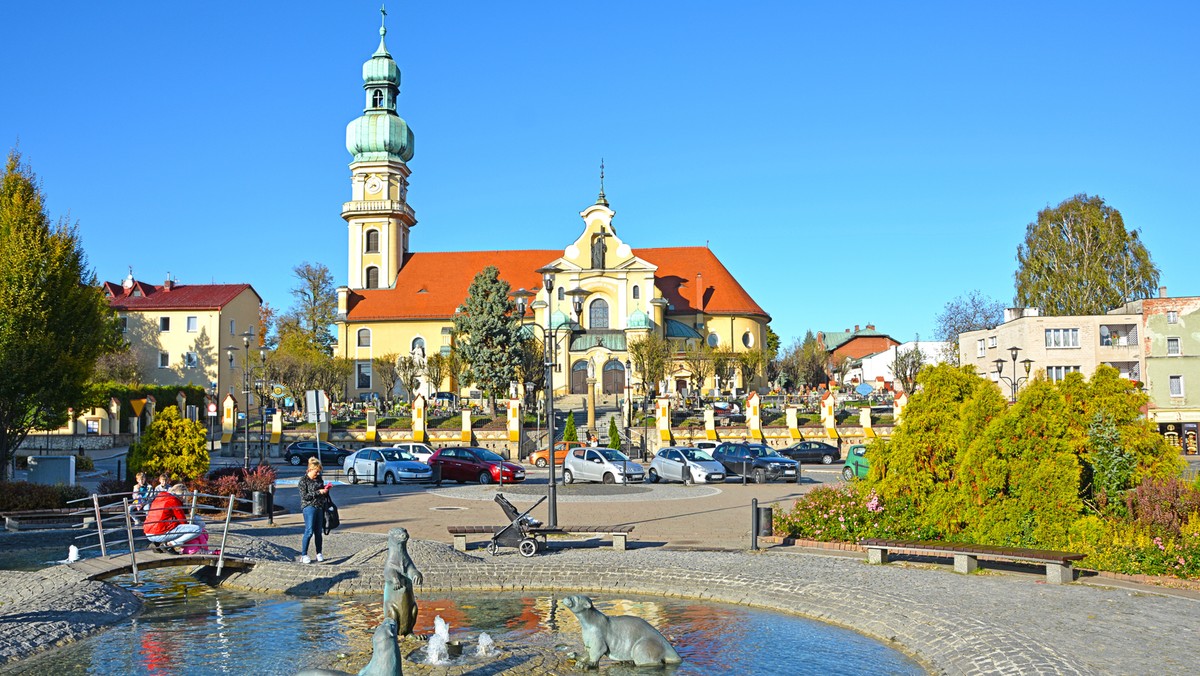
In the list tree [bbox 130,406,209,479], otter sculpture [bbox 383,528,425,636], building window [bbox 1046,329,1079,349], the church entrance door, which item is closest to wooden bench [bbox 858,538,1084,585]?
otter sculpture [bbox 383,528,425,636]

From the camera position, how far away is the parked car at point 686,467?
3253 cm

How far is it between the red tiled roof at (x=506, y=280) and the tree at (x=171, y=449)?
5701 cm

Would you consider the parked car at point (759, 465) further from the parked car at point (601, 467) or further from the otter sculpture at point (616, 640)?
the otter sculpture at point (616, 640)

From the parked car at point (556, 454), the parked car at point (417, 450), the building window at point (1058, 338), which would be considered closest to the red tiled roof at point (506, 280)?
the building window at point (1058, 338)

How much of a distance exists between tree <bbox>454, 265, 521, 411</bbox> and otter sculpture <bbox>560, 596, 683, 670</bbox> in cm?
5231

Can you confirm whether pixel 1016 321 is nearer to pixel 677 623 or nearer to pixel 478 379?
pixel 478 379

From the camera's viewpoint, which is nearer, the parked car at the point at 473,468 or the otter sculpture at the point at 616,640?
the otter sculpture at the point at 616,640

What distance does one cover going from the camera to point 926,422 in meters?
16.9

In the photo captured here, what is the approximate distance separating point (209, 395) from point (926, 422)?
195 ft

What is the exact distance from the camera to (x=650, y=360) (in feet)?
211

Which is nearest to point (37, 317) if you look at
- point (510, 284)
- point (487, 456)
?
point (487, 456)

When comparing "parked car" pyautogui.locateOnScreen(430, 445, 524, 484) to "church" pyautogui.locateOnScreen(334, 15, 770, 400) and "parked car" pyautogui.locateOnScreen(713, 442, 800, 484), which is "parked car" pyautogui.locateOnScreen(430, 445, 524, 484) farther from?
"church" pyautogui.locateOnScreen(334, 15, 770, 400)

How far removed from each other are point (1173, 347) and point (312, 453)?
46.3 metres

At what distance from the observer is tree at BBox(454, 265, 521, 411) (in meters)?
62.2
